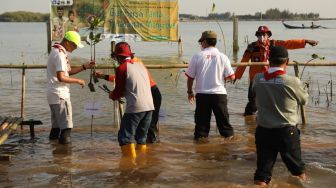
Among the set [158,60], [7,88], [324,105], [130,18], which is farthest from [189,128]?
[158,60]

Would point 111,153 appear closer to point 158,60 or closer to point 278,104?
point 278,104

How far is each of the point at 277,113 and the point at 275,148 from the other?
1.34 feet

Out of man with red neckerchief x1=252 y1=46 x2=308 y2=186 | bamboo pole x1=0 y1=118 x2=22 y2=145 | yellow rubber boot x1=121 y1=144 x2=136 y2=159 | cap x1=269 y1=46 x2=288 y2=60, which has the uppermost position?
cap x1=269 y1=46 x2=288 y2=60

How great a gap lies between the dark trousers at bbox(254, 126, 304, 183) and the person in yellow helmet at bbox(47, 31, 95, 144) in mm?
2875

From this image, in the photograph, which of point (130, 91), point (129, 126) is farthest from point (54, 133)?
point (130, 91)

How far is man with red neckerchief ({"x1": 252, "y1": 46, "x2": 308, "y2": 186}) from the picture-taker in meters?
5.08

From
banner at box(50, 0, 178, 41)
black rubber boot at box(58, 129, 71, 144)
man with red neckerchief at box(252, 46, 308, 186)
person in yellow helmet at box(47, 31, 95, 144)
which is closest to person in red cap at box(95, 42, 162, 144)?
person in yellow helmet at box(47, 31, 95, 144)

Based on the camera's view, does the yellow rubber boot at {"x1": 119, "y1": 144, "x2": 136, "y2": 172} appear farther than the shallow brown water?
Yes

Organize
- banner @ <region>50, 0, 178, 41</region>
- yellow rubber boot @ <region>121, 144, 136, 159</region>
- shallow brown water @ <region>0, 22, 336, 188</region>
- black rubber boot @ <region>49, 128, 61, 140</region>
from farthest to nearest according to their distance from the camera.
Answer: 1. banner @ <region>50, 0, 178, 41</region>
2. black rubber boot @ <region>49, 128, 61, 140</region>
3. yellow rubber boot @ <region>121, 144, 136, 159</region>
4. shallow brown water @ <region>0, 22, 336, 188</region>

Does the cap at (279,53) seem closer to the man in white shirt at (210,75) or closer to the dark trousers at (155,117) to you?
the man in white shirt at (210,75)

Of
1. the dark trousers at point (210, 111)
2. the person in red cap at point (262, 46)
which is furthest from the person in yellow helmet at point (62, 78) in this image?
the person in red cap at point (262, 46)

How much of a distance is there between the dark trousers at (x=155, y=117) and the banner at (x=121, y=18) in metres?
13.8

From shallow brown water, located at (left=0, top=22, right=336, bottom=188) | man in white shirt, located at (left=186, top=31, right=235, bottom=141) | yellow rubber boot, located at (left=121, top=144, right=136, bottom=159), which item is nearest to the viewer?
shallow brown water, located at (left=0, top=22, right=336, bottom=188)

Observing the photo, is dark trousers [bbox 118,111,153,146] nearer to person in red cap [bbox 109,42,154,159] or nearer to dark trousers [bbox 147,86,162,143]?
person in red cap [bbox 109,42,154,159]
